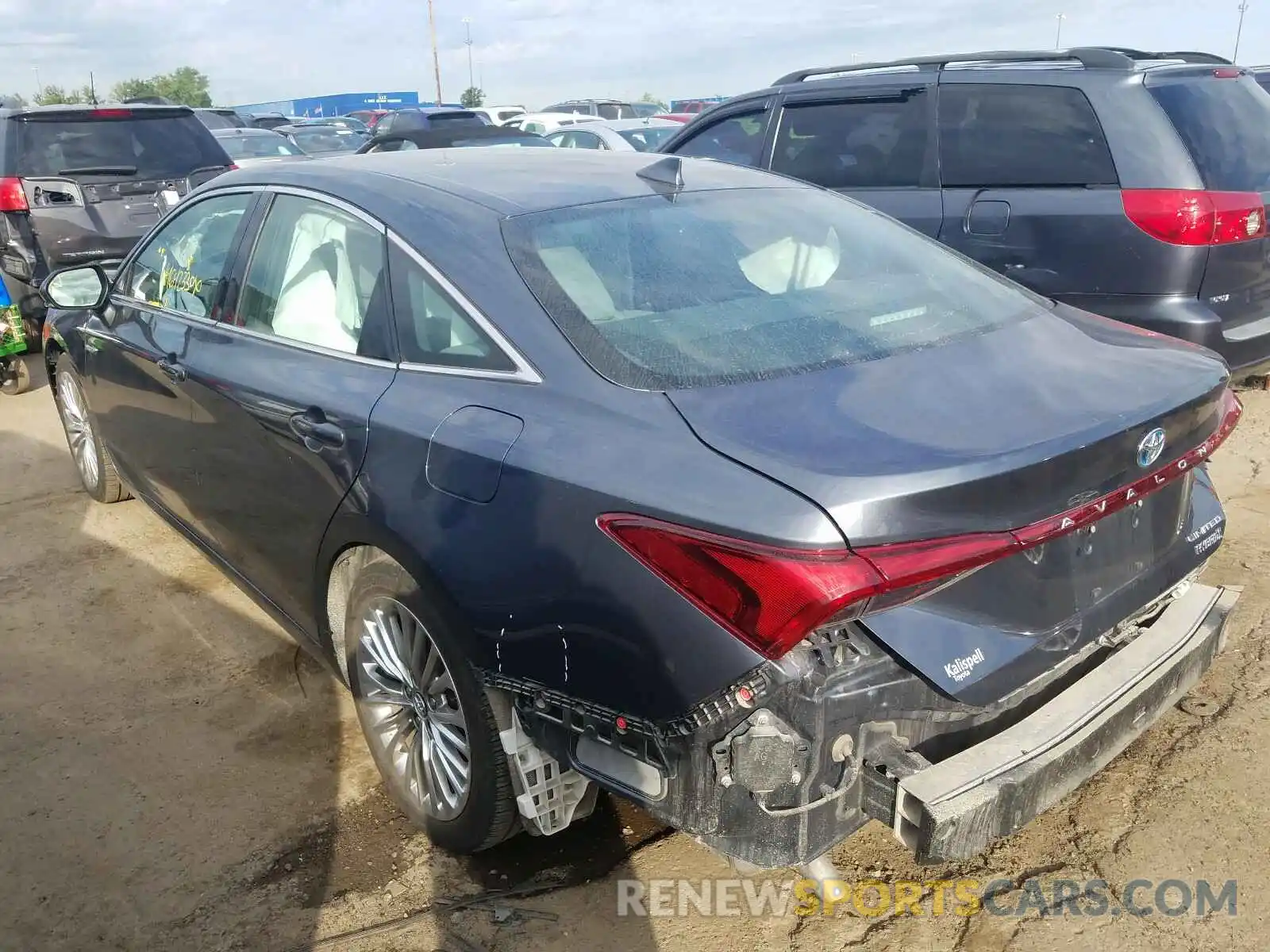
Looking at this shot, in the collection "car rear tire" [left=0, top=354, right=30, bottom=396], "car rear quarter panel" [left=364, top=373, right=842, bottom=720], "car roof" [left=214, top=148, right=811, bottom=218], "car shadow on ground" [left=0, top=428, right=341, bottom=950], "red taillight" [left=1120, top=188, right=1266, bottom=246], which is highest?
"car roof" [left=214, top=148, right=811, bottom=218]

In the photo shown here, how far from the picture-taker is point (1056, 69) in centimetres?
502

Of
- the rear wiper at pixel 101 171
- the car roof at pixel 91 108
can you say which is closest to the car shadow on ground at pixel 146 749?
the rear wiper at pixel 101 171

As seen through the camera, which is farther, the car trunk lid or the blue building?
the blue building

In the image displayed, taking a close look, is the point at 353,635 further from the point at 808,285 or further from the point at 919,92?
the point at 919,92

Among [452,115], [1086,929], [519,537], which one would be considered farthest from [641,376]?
[452,115]

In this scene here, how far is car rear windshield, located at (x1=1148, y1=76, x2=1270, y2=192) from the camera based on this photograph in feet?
15.4

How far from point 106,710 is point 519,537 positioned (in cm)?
209

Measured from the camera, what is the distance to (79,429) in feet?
16.9

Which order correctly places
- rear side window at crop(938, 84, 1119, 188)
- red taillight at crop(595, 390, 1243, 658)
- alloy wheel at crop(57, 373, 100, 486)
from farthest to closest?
alloy wheel at crop(57, 373, 100, 486)
rear side window at crop(938, 84, 1119, 188)
red taillight at crop(595, 390, 1243, 658)

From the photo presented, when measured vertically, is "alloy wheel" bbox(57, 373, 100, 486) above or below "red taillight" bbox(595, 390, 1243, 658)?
below

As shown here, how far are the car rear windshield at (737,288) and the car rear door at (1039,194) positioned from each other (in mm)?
2025

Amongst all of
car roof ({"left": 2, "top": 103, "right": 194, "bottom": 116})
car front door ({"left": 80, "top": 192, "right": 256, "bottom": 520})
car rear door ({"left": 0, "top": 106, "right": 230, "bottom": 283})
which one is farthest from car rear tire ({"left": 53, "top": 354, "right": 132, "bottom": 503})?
car roof ({"left": 2, "top": 103, "right": 194, "bottom": 116})

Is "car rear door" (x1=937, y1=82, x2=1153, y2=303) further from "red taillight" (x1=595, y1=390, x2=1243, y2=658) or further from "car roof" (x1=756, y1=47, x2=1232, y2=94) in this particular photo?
"red taillight" (x1=595, y1=390, x2=1243, y2=658)

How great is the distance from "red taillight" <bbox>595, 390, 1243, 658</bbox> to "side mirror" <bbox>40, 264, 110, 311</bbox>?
316 centimetres
